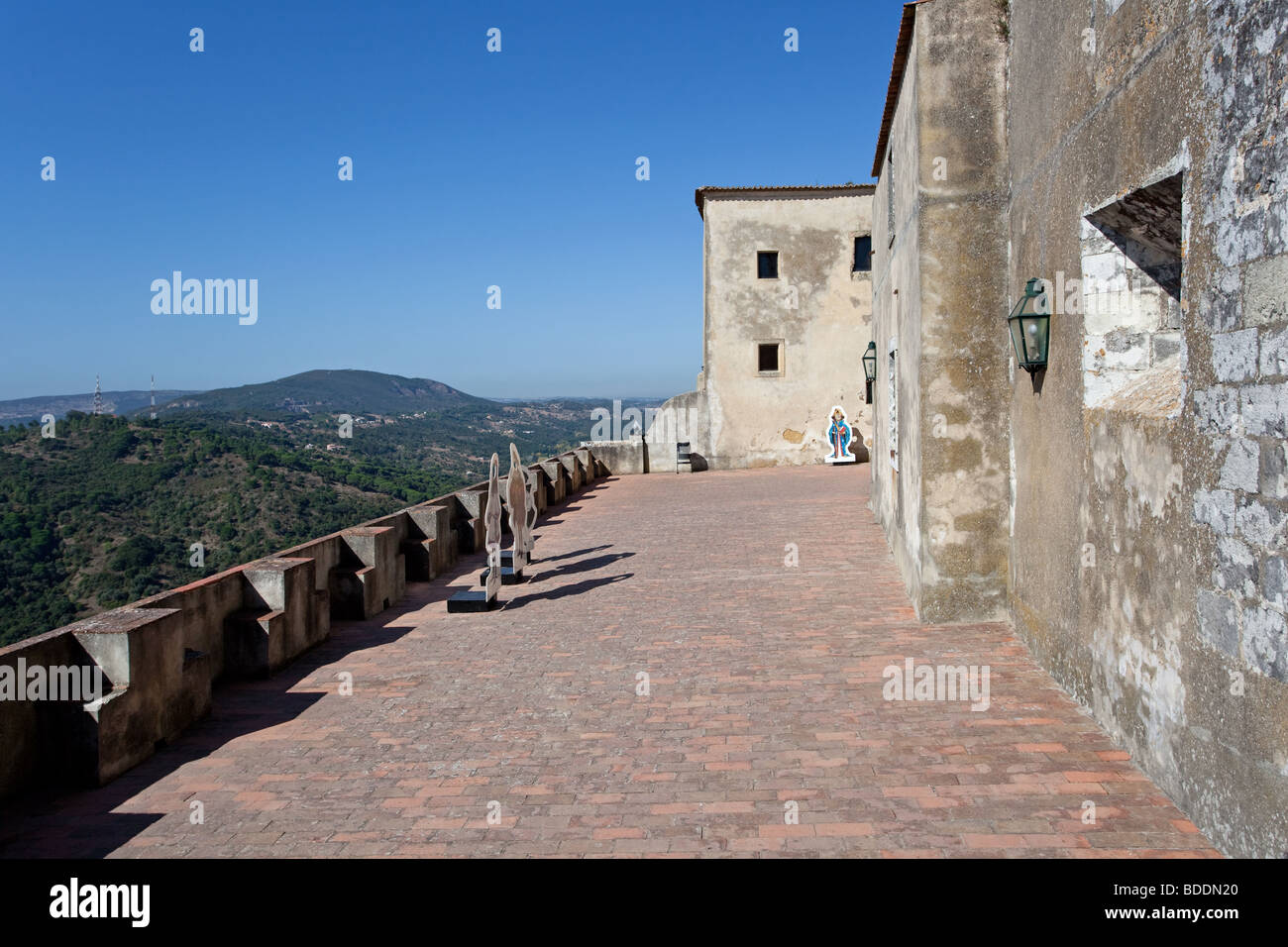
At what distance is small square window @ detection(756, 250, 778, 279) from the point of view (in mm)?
25156

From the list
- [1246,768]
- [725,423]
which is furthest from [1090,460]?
[725,423]

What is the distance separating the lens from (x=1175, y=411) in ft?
14.3

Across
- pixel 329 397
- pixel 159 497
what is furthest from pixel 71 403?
pixel 159 497

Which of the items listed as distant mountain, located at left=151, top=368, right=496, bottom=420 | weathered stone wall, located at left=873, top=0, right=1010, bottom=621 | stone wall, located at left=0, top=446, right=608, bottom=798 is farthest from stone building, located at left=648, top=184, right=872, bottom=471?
distant mountain, located at left=151, top=368, right=496, bottom=420

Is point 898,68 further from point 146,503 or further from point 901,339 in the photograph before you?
point 146,503

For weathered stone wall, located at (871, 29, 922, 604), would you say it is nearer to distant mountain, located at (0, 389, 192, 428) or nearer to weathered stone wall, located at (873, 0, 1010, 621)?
weathered stone wall, located at (873, 0, 1010, 621)

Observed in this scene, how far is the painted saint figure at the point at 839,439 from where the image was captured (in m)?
24.3

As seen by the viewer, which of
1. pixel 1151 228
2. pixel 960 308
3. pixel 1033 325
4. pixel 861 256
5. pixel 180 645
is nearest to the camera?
pixel 1151 228

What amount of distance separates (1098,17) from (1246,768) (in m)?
4.12

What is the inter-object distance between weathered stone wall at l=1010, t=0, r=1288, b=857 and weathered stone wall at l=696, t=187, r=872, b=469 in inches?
725

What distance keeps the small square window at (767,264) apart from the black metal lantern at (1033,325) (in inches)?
753

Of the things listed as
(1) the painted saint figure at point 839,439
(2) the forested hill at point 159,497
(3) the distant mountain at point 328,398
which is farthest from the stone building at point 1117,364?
(3) the distant mountain at point 328,398

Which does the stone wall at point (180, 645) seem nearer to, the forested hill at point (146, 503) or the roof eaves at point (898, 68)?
the roof eaves at point (898, 68)

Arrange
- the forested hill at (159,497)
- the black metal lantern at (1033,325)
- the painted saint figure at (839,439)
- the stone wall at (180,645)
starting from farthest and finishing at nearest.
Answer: the forested hill at (159,497), the painted saint figure at (839,439), the black metal lantern at (1033,325), the stone wall at (180,645)
